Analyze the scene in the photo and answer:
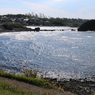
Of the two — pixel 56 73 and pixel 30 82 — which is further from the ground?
pixel 30 82

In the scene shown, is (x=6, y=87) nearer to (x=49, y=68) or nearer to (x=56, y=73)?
(x=56, y=73)

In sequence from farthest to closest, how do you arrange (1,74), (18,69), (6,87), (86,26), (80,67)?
(86,26) → (80,67) → (18,69) → (1,74) → (6,87)

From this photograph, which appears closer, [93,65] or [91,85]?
[91,85]

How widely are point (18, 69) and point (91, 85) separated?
36.4ft

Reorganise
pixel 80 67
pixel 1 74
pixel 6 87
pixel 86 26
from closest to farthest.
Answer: pixel 6 87, pixel 1 74, pixel 80 67, pixel 86 26

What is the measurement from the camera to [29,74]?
1844 cm

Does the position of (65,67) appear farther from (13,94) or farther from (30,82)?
(13,94)

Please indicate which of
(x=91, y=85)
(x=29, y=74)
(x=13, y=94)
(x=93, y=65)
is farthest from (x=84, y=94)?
(x=93, y=65)

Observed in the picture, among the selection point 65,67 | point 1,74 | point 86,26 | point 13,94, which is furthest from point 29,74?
point 86,26

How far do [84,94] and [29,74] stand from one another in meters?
5.66

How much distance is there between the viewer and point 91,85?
61.3 feet

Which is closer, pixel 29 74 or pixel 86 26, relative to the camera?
pixel 29 74

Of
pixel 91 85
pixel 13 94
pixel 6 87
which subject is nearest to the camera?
pixel 13 94

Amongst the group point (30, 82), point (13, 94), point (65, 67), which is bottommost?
point (65, 67)
